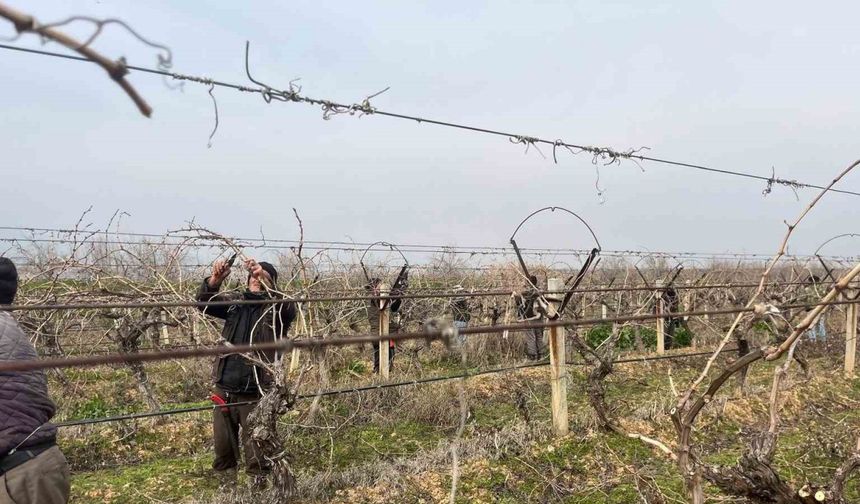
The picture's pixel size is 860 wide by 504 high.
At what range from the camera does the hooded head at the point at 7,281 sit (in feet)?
7.94

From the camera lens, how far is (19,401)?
2.19 meters

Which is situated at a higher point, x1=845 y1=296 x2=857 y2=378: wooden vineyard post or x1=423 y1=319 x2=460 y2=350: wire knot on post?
x1=423 y1=319 x2=460 y2=350: wire knot on post

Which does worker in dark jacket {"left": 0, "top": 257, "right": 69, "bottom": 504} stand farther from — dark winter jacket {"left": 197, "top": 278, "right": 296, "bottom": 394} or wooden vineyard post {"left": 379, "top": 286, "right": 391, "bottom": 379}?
wooden vineyard post {"left": 379, "top": 286, "right": 391, "bottom": 379}

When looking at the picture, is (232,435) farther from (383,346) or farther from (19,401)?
(383,346)

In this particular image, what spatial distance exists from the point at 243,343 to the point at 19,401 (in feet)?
5.17

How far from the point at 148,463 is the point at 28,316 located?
1.86 m

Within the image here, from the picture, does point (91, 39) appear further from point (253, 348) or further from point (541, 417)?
point (541, 417)

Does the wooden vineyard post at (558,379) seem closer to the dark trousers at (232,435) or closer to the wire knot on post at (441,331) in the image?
the dark trousers at (232,435)

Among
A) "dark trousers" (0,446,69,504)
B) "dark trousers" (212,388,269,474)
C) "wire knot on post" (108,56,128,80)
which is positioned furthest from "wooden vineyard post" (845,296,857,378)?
"wire knot on post" (108,56,128,80)

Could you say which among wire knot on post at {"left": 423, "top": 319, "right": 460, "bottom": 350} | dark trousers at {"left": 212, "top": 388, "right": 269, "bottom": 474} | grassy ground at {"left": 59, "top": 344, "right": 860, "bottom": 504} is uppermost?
wire knot on post at {"left": 423, "top": 319, "right": 460, "bottom": 350}

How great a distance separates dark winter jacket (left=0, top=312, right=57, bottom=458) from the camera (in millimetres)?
2148

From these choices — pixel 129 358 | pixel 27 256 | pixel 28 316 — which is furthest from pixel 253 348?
pixel 27 256

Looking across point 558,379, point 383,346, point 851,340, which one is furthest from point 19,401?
point 851,340

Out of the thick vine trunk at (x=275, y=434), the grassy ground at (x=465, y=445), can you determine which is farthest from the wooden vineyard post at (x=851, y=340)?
the thick vine trunk at (x=275, y=434)
